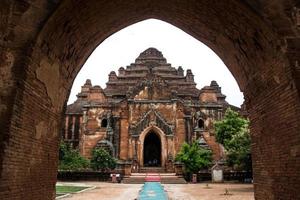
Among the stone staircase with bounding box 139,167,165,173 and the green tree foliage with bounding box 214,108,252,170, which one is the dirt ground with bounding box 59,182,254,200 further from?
the stone staircase with bounding box 139,167,165,173

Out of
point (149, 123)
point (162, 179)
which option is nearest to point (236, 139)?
point (162, 179)

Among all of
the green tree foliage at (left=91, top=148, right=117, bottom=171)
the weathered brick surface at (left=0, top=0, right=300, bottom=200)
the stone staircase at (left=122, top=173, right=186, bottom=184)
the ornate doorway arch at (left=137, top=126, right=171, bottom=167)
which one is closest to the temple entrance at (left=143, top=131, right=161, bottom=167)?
the ornate doorway arch at (left=137, top=126, right=171, bottom=167)

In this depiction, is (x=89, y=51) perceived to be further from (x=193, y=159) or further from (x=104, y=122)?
(x=104, y=122)

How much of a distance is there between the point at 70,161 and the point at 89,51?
23.4m

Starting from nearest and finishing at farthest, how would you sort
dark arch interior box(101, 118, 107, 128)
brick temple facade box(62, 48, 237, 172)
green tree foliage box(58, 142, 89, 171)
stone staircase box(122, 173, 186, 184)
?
1. stone staircase box(122, 173, 186, 184)
2. green tree foliage box(58, 142, 89, 171)
3. brick temple facade box(62, 48, 237, 172)
4. dark arch interior box(101, 118, 107, 128)

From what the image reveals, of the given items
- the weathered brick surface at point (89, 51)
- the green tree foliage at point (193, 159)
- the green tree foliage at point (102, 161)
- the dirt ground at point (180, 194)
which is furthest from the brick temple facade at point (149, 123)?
the weathered brick surface at point (89, 51)

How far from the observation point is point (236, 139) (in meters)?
22.0

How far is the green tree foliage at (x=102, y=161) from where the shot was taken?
29.5 m

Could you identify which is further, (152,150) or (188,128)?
(152,150)

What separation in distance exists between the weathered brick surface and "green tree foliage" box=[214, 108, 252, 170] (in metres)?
14.4

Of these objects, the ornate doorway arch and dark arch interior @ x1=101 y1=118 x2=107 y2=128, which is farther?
dark arch interior @ x1=101 y1=118 x2=107 y2=128

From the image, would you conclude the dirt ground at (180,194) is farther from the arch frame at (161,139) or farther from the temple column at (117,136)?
the temple column at (117,136)

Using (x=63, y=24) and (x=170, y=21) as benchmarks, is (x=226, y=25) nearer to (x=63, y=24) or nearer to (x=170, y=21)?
(x=170, y=21)

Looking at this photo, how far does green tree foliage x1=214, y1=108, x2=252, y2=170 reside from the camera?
21.7m
